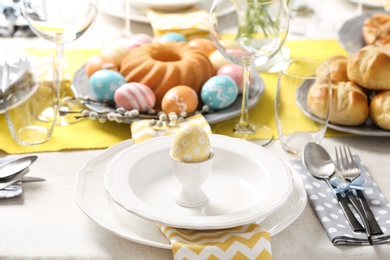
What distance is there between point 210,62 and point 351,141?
36cm

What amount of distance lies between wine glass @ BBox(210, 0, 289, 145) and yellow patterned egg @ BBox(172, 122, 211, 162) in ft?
0.92

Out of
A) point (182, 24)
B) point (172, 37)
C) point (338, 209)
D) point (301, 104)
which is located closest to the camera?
point (338, 209)

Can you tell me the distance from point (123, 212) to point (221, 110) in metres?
0.43

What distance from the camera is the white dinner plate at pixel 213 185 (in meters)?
0.94

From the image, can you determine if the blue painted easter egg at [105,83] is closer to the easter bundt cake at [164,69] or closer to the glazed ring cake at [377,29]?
the easter bundt cake at [164,69]

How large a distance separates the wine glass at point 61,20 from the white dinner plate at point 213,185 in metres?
0.31

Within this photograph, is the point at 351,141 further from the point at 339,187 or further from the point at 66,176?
the point at 66,176

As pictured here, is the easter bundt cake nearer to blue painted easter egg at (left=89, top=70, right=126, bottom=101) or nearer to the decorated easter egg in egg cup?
blue painted easter egg at (left=89, top=70, right=126, bottom=101)

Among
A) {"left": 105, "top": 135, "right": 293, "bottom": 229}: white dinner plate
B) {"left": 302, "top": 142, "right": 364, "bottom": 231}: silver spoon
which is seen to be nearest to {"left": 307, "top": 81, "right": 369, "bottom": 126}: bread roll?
{"left": 302, "top": 142, "right": 364, "bottom": 231}: silver spoon

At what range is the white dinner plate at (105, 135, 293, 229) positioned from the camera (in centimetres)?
94

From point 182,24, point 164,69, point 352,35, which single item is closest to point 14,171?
point 164,69

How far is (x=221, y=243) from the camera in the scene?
925 millimetres

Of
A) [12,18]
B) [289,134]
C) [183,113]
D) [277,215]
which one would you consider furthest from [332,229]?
[12,18]

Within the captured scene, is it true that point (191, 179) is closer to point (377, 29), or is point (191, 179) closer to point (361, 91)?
point (361, 91)
